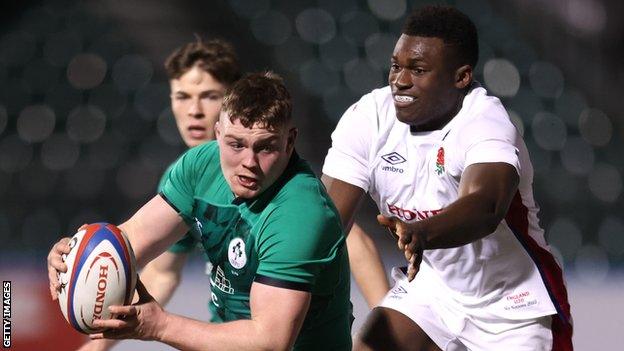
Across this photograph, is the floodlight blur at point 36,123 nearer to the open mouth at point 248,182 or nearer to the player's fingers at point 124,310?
the open mouth at point 248,182

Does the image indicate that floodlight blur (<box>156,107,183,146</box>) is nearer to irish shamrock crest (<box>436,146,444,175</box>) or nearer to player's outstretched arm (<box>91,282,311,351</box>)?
irish shamrock crest (<box>436,146,444,175</box>)

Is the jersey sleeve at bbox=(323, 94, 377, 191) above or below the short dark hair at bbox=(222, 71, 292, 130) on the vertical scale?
below

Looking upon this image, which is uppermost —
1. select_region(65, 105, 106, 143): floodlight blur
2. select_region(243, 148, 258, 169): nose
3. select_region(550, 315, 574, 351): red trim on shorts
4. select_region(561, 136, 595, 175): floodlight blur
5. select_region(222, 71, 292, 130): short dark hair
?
select_region(222, 71, 292, 130): short dark hair

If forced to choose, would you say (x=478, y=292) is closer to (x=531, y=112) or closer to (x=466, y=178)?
(x=466, y=178)

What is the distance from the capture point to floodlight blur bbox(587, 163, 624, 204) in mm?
7246

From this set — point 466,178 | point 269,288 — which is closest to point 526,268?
point 466,178

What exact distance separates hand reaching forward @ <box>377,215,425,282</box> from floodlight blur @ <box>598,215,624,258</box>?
4.65m

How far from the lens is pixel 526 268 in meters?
3.47

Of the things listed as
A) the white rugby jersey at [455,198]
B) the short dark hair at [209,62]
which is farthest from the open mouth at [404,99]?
the short dark hair at [209,62]

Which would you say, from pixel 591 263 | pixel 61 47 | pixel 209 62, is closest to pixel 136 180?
pixel 61 47

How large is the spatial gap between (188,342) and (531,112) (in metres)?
4.99

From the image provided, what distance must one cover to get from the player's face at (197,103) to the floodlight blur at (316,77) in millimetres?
2666

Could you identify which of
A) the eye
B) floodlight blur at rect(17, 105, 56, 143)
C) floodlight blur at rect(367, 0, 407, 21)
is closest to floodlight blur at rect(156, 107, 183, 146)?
floodlight blur at rect(17, 105, 56, 143)

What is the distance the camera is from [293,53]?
744cm
